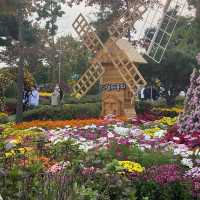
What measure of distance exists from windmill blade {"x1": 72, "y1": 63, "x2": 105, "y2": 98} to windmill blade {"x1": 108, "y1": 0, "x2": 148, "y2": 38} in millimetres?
1486

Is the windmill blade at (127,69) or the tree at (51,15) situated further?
the tree at (51,15)

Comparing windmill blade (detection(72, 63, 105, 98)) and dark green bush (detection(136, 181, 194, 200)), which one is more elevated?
windmill blade (detection(72, 63, 105, 98))

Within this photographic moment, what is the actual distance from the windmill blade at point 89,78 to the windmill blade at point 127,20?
58.5 inches

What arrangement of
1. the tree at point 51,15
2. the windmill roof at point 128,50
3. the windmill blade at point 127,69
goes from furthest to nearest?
1. the tree at point 51,15
2. the windmill roof at point 128,50
3. the windmill blade at point 127,69

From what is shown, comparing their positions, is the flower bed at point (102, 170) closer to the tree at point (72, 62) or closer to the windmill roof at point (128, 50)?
the windmill roof at point (128, 50)

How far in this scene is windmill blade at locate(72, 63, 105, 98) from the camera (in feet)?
83.0

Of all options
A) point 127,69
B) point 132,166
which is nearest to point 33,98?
point 127,69

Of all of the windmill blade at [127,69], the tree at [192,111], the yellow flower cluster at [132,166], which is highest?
the windmill blade at [127,69]

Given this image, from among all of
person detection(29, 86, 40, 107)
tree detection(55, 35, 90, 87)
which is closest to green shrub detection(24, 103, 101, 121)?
person detection(29, 86, 40, 107)

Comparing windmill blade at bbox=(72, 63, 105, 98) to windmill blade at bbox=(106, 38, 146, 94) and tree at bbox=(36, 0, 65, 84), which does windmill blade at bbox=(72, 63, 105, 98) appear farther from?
tree at bbox=(36, 0, 65, 84)

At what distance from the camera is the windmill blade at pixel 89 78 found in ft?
83.0

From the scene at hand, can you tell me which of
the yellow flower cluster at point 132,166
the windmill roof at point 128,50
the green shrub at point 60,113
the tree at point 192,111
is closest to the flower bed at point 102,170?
the yellow flower cluster at point 132,166

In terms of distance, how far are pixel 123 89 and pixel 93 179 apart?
17.6 m

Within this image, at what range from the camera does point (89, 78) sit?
26953mm
